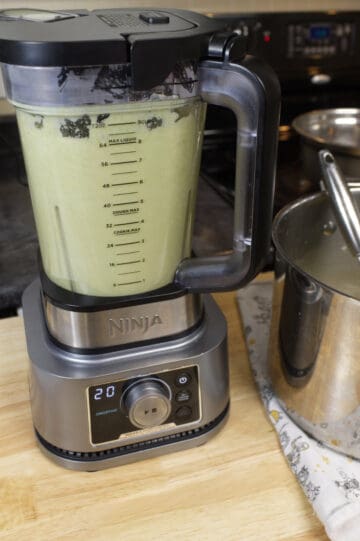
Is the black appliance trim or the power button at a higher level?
the power button

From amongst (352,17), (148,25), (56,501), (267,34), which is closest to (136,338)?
(56,501)

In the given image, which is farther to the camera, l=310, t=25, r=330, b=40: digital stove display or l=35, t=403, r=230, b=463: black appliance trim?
l=310, t=25, r=330, b=40: digital stove display

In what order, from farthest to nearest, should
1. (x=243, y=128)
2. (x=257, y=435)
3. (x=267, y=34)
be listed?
(x=267, y=34) < (x=257, y=435) < (x=243, y=128)

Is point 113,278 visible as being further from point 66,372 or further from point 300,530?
point 300,530

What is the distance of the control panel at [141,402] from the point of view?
54cm

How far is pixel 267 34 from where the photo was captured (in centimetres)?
107

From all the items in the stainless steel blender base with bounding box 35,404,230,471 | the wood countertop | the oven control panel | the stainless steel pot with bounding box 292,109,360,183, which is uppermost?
the oven control panel

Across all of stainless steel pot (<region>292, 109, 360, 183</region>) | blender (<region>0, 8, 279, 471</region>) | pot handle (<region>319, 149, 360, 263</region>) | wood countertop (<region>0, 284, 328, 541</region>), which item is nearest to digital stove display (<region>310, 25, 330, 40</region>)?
stainless steel pot (<region>292, 109, 360, 183</region>)

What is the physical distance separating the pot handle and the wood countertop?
0.22 meters

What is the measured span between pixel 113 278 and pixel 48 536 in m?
0.23

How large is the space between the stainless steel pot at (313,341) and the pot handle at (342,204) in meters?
0.02

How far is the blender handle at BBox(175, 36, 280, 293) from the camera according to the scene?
1.47ft

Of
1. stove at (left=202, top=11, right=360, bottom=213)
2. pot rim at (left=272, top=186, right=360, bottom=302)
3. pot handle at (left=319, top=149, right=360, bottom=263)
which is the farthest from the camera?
stove at (left=202, top=11, right=360, bottom=213)

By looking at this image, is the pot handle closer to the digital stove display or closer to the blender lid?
the blender lid
